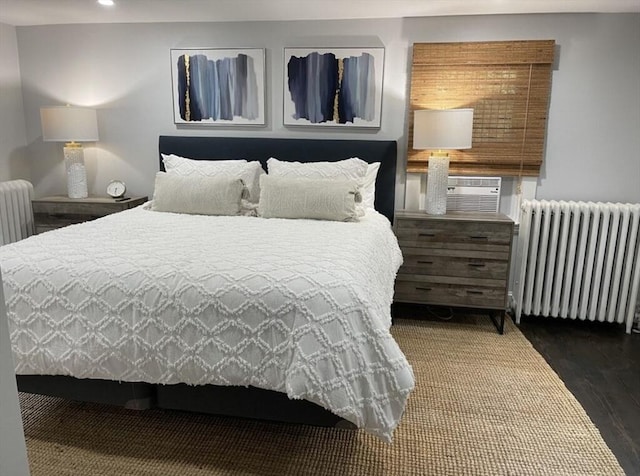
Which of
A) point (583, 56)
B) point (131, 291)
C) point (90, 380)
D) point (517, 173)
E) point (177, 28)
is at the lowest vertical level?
point (90, 380)

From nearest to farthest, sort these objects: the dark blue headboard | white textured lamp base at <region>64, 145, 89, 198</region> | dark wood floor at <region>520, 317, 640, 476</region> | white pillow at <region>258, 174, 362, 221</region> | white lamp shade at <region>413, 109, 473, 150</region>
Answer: dark wood floor at <region>520, 317, 640, 476</region> < white pillow at <region>258, 174, 362, 221</region> < white lamp shade at <region>413, 109, 473, 150</region> < the dark blue headboard < white textured lamp base at <region>64, 145, 89, 198</region>

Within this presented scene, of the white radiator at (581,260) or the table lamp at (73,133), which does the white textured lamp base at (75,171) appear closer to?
the table lamp at (73,133)

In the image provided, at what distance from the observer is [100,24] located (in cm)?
370

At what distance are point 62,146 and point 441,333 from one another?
3458mm

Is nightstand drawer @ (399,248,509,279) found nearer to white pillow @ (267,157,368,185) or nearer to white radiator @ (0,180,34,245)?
white pillow @ (267,157,368,185)

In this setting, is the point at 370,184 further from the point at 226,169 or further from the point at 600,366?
the point at 600,366

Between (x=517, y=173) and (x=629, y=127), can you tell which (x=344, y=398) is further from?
(x=629, y=127)

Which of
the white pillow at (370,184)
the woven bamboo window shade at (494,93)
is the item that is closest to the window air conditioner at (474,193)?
the woven bamboo window shade at (494,93)

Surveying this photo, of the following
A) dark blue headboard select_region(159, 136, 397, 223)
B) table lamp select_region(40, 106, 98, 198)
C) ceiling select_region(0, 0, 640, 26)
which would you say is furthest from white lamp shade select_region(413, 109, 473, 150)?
table lamp select_region(40, 106, 98, 198)

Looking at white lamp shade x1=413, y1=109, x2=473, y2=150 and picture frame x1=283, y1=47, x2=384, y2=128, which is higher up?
picture frame x1=283, y1=47, x2=384, y2=128

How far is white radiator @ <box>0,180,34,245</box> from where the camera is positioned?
3.61 metres

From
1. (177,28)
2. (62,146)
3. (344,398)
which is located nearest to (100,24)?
(177,28)

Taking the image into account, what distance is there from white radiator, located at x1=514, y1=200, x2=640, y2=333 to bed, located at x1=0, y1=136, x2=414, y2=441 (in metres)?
1.68

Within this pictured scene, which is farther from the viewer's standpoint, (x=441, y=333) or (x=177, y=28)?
(x=177, y=28)
